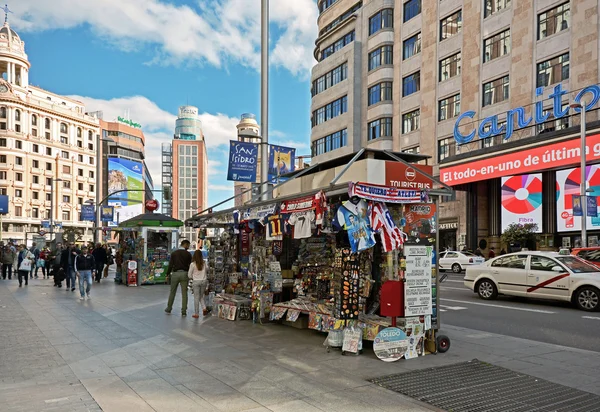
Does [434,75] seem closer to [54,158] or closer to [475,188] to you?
[475,188]

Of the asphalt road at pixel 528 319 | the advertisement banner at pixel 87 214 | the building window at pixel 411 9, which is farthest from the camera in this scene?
the building window at pixel 411 9

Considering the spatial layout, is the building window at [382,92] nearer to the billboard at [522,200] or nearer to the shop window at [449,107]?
the shop window at [449,107]

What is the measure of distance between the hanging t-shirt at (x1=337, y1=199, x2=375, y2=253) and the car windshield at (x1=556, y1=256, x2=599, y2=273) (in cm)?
876

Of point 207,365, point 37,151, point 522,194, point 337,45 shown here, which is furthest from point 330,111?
point 37,151

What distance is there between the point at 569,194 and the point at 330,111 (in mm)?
26784

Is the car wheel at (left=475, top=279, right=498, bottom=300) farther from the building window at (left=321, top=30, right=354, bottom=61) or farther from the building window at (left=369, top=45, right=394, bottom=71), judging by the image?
the building window at (left=321, top=30, right=354, bottom=61)

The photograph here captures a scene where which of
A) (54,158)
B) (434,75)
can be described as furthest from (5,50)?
(434,75)

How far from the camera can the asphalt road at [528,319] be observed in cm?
959

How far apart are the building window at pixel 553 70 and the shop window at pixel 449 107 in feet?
23.1

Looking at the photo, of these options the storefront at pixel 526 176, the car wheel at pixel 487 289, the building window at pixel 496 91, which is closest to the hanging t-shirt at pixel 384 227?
the car wheel at pixel 487 289

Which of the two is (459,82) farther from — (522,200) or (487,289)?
(487,289)

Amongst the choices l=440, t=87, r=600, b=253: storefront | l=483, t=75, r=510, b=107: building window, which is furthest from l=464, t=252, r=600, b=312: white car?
l=483, t=75, r=510, b=107: building window

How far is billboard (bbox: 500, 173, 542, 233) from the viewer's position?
30594mm

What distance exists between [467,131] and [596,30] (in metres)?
10.3
